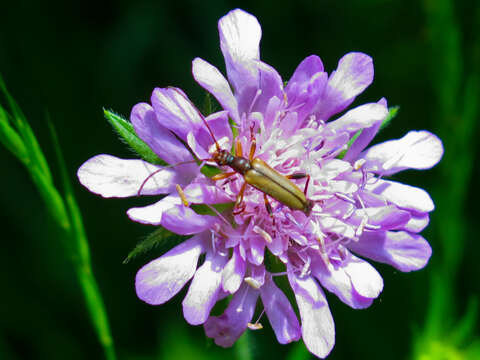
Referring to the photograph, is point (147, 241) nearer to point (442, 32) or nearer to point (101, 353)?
point (101, 353)

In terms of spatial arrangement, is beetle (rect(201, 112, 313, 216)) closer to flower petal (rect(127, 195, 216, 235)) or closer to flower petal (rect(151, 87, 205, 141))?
flower petal (rect(151, 87, 205, 141))

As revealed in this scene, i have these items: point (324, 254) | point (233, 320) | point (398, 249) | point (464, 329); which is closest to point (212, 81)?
point (324, 254)

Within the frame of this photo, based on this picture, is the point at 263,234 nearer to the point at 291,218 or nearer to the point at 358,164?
the point at 291,218

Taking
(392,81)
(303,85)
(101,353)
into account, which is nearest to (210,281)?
(303,85)

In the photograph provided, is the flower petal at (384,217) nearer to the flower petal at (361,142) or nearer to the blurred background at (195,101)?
the flower petal at (361,142)

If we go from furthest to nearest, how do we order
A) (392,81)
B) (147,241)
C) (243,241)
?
(392,81) → (243,241) → (147,241)

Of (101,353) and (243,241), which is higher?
(243,241)

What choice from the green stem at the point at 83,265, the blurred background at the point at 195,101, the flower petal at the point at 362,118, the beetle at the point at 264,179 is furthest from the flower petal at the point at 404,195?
the green stem at the point at 83,265
